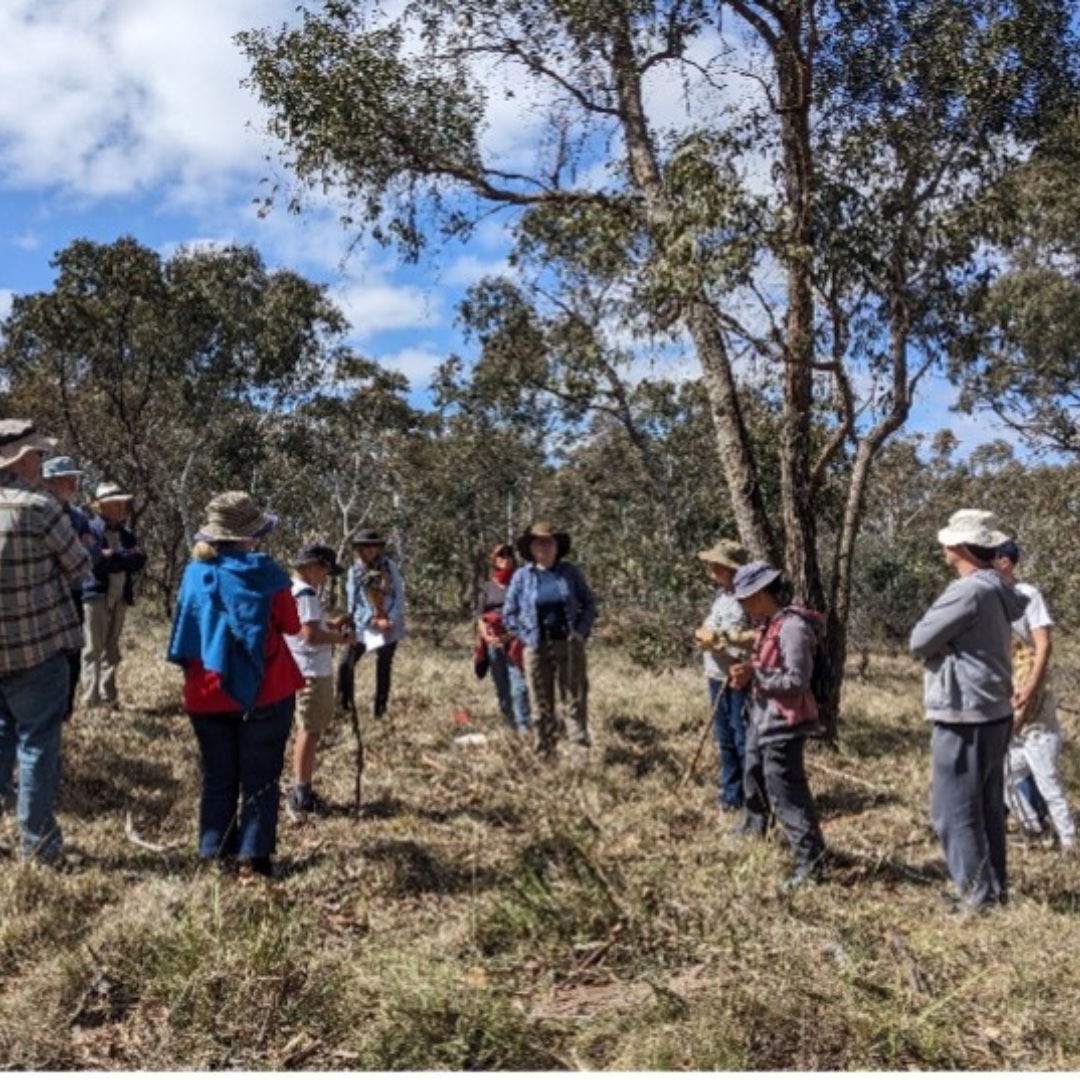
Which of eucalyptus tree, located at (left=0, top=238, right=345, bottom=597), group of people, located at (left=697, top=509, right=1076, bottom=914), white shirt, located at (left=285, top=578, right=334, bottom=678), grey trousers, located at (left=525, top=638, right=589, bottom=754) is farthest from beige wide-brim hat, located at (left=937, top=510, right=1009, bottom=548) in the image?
eucalyptus tree, located at (left=0, top=238, right=345, bottom=597)

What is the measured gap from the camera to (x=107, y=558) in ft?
25.4

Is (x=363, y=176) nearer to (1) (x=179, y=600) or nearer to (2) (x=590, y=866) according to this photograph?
(1) (x=179, y=600)

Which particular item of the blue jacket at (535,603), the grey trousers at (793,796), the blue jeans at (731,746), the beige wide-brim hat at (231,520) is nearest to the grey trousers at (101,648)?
the blue jacket at (535,603)

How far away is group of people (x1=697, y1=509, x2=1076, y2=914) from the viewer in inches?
182

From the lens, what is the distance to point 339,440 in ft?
91.6

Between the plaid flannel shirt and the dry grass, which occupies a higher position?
the plaid flannel shirt

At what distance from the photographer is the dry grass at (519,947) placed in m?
3.21

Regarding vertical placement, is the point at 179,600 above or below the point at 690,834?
above

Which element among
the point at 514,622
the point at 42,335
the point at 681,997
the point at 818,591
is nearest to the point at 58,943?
the point at 681,997

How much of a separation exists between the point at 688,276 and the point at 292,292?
55.3 ft

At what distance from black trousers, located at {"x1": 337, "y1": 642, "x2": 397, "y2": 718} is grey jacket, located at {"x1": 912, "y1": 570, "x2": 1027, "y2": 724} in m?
4.20

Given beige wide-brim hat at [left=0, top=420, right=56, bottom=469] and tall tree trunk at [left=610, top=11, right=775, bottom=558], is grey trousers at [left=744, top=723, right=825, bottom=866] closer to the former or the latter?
beige wide-brim hat at [left=0, top=420, right=56, bottom=469]

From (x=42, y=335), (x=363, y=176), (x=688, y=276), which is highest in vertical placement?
(x=42, y=335)

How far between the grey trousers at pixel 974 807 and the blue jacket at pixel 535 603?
320cm
